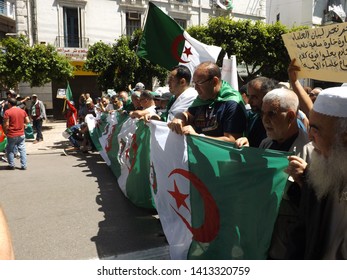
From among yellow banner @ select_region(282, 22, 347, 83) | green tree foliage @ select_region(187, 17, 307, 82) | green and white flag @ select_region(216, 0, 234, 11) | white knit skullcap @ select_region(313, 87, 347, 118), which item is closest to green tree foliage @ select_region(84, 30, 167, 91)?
green tree foliage @ select_region(187, 17, 307, 82)

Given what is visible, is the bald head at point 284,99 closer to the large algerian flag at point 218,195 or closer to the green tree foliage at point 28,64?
the large algerian flag at point 218,195

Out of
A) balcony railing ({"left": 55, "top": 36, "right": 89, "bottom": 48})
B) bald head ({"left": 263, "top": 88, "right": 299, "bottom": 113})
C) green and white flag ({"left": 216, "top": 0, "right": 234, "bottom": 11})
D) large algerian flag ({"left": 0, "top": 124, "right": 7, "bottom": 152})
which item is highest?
green and white flag ({"left": 216, "top": 0, "right": 234, "bottom": 11})

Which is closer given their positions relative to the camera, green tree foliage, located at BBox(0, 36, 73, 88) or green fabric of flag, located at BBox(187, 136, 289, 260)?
green fabric of flag, located at BBox(187, 136, 289, 260)

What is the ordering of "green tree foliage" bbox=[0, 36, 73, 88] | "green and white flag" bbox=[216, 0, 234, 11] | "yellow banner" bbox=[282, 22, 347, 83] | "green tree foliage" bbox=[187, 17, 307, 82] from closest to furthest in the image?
"yellow banner" bbox=[282, 22, 347, 83], "green tree foliage" bbox=[0, 36, 73, 88], "green tree foliage" bbox=[187, 17, 307, 82], "green and white flag" bbox=[216, 0, 234, 11]

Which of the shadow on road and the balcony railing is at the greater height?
the balcony railing

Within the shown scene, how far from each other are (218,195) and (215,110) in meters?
0.93

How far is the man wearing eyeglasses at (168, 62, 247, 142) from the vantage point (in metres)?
3.15

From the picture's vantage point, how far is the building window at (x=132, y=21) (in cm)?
2427

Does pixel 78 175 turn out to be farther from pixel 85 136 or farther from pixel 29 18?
pixel 29 18

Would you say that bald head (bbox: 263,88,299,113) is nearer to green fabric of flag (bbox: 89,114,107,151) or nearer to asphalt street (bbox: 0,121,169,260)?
asphalt street (bbox: 0,121,169,260)

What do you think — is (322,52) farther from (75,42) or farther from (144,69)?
(75,42)

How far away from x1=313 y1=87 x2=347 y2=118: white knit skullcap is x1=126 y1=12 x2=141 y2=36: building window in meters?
23.9

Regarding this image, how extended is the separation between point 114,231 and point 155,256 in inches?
36.1

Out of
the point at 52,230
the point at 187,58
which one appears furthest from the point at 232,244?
the point at 187,58
